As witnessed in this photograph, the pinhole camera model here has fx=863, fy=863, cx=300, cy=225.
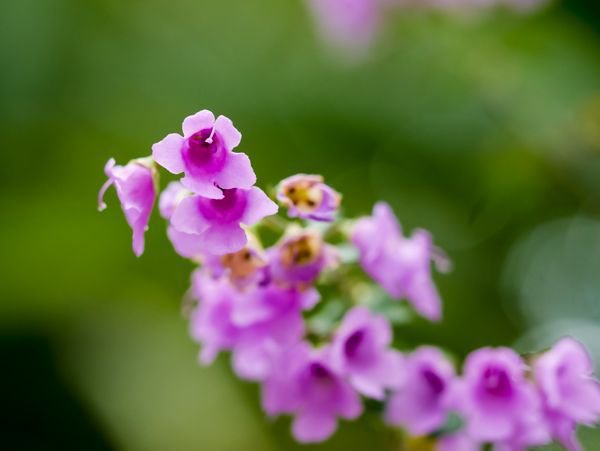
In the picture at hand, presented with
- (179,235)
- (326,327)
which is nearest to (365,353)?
(326,327)

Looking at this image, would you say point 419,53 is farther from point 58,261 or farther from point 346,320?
point 346,320

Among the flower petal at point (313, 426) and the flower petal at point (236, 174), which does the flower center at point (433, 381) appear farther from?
the flower petal at point (236, 174)

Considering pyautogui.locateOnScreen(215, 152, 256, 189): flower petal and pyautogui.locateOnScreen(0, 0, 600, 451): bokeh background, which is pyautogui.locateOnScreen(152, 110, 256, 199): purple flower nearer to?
pyautogui.locateOnScreen(215, 152, 256, 189): flower petal

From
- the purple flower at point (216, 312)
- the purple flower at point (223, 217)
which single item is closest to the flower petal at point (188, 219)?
the purple flower at point (223, 217)

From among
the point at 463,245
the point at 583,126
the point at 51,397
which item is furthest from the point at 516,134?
the point at 51,397

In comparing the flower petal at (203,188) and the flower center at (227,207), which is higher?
the flower center at (227,207)

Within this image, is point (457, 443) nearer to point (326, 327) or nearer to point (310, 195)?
point (326, 327)

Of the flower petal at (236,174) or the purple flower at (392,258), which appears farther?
the purple flower at (392,258)

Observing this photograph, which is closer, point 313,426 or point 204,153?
point 204,153
